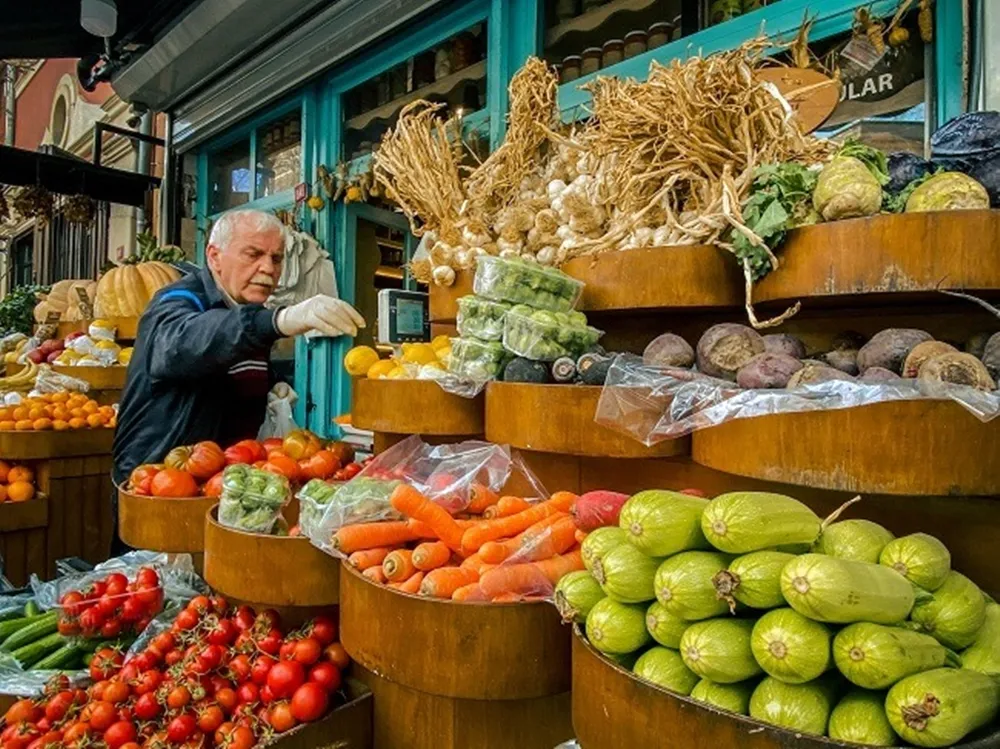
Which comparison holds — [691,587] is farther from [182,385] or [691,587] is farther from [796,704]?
[182,385]

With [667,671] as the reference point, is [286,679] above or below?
below

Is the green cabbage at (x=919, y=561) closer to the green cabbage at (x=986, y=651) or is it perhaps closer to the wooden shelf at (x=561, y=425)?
the green cabbage at (x=986, y=651)

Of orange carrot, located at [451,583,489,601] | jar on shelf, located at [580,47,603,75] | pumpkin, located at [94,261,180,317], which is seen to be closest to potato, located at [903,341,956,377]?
orange carrot, located at [451,583,489,601]

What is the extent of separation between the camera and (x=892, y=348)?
1319 mm

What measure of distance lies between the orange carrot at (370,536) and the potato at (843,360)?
1010mm

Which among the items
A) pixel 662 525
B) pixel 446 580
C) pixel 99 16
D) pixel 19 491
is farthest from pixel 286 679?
pixel 99 16

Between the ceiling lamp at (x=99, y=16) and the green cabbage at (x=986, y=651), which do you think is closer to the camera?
the green cabbage at (x=986, y=651)

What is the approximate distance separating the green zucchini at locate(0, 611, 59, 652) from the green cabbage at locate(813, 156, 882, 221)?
2.79 metres

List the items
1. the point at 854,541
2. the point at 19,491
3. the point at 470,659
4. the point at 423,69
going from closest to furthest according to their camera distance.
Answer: the point at 854,541, the point at 470,659, the point at 19,491, the point at 423,69

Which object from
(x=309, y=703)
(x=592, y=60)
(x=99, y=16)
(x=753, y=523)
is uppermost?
(x=99, y=16)

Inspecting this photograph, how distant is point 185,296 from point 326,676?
1.73m

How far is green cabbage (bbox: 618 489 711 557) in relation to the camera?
1.08 meters

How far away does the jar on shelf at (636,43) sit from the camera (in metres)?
3.13

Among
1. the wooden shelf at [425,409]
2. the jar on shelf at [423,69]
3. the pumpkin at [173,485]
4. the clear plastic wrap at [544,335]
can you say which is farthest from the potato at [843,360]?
the jar on shelf at [423,69]
